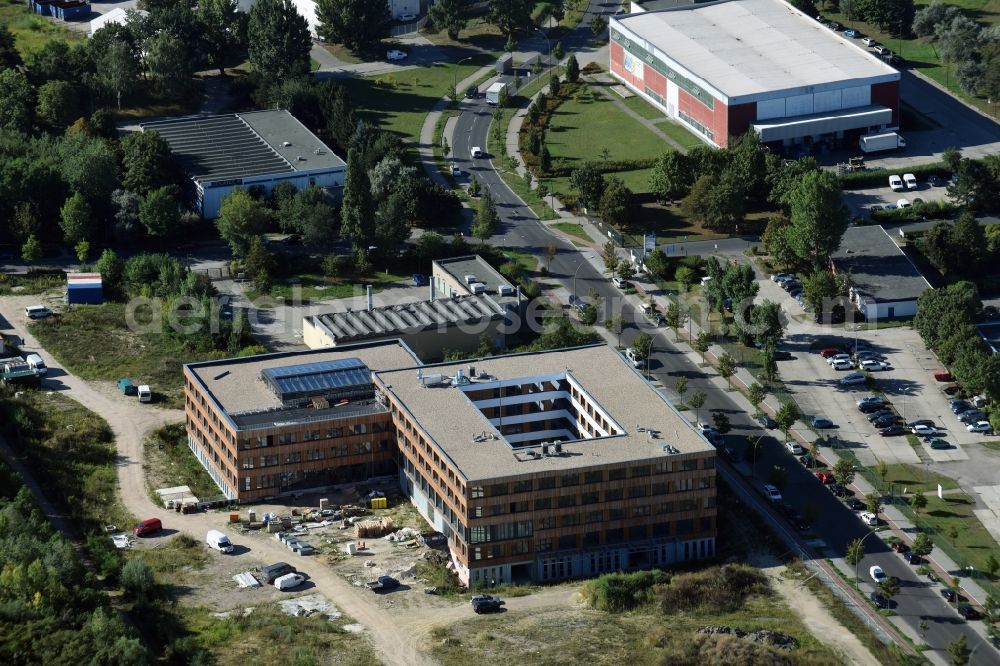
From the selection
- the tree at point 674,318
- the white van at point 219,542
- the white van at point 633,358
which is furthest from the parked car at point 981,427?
the white van at point 219,542

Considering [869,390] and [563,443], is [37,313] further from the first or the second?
[869,390]

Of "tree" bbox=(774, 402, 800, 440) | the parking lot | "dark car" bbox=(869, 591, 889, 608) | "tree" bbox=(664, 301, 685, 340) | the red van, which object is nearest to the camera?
→ "dark car" bbox=(869, 591, 889, 608)

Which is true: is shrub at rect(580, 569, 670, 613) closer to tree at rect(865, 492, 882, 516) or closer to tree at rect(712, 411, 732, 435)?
tree at rect(865, 492, 882, 516)

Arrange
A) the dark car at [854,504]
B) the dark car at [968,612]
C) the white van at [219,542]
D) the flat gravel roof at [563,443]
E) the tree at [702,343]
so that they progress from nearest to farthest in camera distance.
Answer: the dark car at [968,612] → the flat gravel roof at [563,443] → the white van at [219,542] → the dark car at [854,504] → the tree at [702,343]

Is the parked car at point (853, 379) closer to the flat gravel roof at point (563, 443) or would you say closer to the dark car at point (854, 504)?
the dark car at point (854, 504)

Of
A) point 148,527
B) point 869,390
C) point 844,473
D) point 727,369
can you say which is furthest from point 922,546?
point 148,527

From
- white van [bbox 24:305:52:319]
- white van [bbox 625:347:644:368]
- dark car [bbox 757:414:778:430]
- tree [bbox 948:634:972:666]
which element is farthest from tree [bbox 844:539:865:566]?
white van [bbox 24:305:52:319]

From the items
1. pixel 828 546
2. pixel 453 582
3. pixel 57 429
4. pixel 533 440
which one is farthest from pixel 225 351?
pixel 828 546
